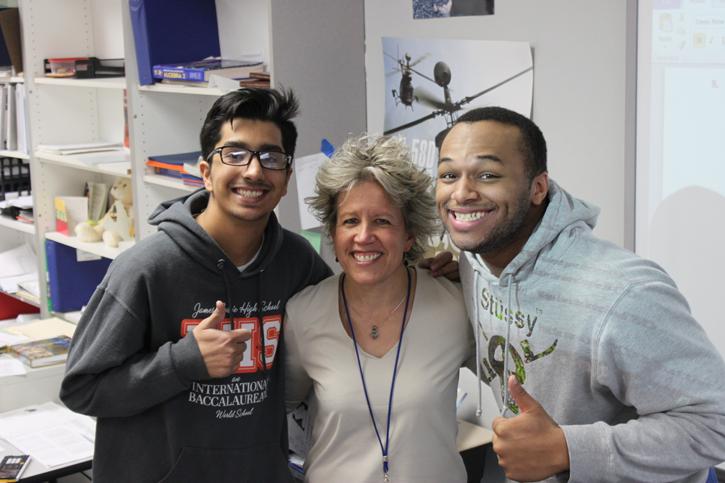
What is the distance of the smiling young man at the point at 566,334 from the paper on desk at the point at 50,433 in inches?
56.7

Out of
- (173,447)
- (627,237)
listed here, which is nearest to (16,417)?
(173,447)

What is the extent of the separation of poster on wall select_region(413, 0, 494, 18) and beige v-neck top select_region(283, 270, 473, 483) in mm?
1097

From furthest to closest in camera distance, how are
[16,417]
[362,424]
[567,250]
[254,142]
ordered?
→ [16,417] < [254,142] < [362,424] < [567,250]

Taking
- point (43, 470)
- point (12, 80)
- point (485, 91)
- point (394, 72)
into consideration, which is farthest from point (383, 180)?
point (12, 80)

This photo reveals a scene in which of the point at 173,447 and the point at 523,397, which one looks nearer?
the point at 523,397

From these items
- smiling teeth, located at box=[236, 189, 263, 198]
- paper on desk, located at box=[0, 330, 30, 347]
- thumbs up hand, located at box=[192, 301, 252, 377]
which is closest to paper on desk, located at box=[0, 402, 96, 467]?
paper on desk, located at box=[0, 330, 30, 347]

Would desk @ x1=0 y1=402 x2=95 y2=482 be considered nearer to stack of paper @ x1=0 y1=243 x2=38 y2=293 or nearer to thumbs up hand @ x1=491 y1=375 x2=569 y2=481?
thumbs up hand @ x1=491 y1=375 x2=569 y2=481

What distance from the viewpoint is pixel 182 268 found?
1875 millimetres

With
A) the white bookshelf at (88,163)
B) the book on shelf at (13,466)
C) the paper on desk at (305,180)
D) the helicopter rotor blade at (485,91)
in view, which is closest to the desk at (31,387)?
the book on shelf at (13,466)

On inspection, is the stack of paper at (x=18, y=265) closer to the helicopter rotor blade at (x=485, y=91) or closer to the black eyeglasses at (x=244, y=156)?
the helicopter rotor blade at (x=485, y=91)

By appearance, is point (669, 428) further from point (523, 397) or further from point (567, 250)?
point (567, 250)

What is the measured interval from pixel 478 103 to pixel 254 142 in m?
1.01

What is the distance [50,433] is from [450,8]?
5.96 feet

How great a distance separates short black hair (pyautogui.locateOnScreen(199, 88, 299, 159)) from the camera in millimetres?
1913
